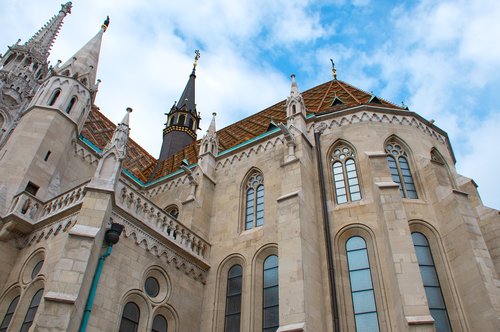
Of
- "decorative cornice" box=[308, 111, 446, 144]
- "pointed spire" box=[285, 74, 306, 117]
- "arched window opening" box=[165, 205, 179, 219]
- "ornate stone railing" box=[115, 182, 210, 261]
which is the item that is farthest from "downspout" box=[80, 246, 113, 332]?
"decorative cornice" box=[308, 111, 446, 144]

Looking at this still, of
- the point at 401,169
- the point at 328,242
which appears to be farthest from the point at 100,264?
the point at 401,169

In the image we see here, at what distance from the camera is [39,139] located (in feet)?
49.5

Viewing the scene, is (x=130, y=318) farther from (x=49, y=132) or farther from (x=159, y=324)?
(x=49, y=132)

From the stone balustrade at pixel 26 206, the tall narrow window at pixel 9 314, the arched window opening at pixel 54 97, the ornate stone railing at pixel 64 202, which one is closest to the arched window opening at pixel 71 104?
the arched window opening at pixel 54 97

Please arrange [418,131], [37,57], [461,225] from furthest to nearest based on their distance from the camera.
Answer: [37,57], [418,131], [461,225]

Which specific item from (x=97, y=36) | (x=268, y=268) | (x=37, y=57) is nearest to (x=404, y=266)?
(x=268, y=268)

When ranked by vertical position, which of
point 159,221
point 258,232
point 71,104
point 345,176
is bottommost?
point 159,221

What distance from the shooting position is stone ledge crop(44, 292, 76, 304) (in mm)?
9242

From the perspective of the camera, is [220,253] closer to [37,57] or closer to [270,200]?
[270,200]

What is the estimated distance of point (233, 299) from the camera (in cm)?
1396

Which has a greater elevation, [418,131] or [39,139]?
[418,131]

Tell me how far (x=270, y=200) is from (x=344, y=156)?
10.8 feet

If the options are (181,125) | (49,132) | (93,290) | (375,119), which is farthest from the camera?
(181,125)

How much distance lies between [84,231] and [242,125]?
597 inches
